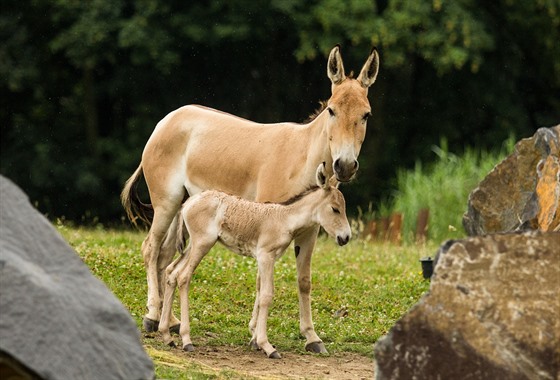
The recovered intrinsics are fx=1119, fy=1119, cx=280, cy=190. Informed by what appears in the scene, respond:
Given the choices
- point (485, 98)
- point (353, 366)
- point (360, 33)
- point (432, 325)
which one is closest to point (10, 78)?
point (360, 33)

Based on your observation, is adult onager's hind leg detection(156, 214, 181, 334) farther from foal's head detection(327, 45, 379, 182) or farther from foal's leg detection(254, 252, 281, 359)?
foal's head detection(327, 45, 379, 182)

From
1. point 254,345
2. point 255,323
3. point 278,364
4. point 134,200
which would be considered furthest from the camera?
point 134,200

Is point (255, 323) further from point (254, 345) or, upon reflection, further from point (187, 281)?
point (187, 281)

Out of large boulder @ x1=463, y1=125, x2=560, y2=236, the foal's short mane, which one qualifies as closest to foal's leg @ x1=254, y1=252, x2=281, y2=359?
the foal's short mane

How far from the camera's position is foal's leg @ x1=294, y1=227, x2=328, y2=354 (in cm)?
926

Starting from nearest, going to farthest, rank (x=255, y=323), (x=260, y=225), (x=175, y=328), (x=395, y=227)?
(x=260, y=225) → (x=255, y=323) → (x=175, y=328) → (x=395, y=227)

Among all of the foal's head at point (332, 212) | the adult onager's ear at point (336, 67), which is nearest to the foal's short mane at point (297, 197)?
the foal's head at point (332, 212)

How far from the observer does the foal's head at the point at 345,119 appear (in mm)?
8734

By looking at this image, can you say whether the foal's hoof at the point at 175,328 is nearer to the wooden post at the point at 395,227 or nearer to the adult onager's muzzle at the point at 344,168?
the adult onager's muzzle at the point at 344,168

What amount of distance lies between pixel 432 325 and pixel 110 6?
17.6 meters

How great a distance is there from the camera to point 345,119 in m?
8.91

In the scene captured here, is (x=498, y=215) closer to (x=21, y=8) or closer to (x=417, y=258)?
(x=417, y=258)

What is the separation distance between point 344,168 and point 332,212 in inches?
14.0

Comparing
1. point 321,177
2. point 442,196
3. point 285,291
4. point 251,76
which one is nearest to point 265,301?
point 321,177
